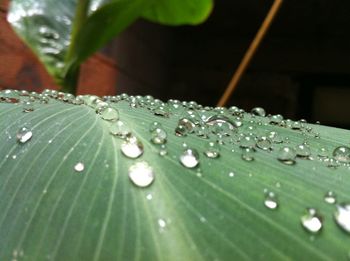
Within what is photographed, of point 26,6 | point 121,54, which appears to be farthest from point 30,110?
point 121,54

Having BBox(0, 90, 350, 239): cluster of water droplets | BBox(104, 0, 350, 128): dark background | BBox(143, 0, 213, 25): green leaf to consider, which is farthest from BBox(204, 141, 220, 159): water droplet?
BBox(104, 0, 350, 128): dark background

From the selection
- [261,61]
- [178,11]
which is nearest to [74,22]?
[178,11]

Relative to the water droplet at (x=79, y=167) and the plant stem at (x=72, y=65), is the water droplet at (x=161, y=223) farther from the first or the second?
the plant stem at (x=72, y=65)

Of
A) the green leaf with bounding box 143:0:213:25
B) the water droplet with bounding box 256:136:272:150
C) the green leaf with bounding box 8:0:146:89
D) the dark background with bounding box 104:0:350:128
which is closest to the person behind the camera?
the water droplet with bounding box 256:136:272:150

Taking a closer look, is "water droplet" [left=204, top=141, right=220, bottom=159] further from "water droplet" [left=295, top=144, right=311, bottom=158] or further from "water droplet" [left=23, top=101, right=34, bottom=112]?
"water droplet" [left=23, top=101, right=34, bottom=112]

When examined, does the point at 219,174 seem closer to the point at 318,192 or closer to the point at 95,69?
the point at 318,192

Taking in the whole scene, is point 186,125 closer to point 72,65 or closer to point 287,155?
point 287,155
